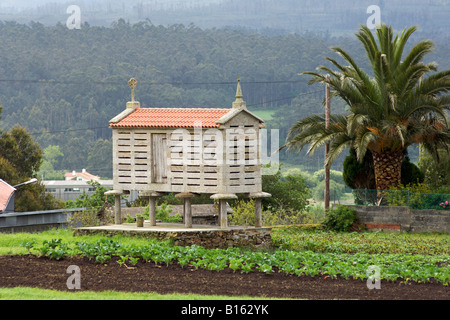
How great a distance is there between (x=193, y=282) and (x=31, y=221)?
17162 millimetres

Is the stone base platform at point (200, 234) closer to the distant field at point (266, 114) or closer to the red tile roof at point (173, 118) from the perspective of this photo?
the red tile roof at point (173, 118)

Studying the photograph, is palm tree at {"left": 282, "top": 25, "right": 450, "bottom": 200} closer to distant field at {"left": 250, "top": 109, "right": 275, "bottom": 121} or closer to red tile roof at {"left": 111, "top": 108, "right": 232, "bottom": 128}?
red tile roof at {"left": 111, "top": 108, "right": 232, "bottom": 128}

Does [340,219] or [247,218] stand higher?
[340,219]

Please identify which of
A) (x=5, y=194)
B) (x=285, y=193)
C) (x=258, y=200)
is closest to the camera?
(x=258, y=200)

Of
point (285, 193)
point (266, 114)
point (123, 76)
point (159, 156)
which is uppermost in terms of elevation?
point (123, 76)

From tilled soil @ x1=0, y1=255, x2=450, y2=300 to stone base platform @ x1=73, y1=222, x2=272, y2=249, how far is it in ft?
16.9

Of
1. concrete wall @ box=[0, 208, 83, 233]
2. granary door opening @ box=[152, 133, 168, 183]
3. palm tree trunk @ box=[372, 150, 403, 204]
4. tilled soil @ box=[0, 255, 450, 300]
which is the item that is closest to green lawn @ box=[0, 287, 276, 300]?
tilled soil @ box=[0, 255, 450, 300]

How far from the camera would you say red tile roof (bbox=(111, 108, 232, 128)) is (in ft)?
81.7

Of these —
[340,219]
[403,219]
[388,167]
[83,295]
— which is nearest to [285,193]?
[388,167]

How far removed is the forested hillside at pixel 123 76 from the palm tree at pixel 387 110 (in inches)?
3709

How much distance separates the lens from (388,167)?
32.7 m

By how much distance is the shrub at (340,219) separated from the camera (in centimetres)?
3169

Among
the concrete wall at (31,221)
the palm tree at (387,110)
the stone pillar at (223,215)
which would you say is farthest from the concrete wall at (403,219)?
the concrete wall at (31,221)

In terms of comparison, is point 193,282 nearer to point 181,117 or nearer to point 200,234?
point 200,234
